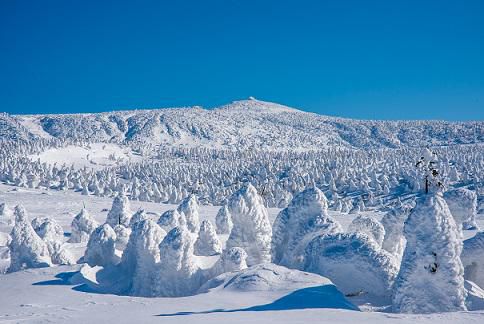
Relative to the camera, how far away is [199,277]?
80.3 ft

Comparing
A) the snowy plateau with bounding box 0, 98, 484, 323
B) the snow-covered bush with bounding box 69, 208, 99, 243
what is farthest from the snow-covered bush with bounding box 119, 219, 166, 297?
the snow-covered bush with bounding box 69, 208, 99, 243

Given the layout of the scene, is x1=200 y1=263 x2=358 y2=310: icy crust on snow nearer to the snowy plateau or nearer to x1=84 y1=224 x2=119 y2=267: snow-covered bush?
the snowy plateau

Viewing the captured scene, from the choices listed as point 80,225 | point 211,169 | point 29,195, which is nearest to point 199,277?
point 80,225

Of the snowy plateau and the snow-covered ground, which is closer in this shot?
the snow-covered ground

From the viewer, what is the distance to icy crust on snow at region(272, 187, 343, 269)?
25.2 meters

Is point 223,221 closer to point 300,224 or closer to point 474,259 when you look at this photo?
point 300,224

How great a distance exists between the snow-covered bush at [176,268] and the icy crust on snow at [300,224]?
4.91 m

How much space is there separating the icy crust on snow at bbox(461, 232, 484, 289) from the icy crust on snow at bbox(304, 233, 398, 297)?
145 inches

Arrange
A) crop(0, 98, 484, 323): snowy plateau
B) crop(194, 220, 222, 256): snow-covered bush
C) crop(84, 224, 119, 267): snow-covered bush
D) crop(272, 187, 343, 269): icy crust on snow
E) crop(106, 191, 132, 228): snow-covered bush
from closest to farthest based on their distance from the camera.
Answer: crop(0, 98, 484, 323): snowy plateau
crop(272, 187, 343, 269): icy crust on snow
crop(84, 224, 119, 267): snow-covered bush
crop(194, 220, 222, 256): snow-covered bush
crop(106, 191, 132, 228): snow-covered bush

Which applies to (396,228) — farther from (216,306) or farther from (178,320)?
(178,320)

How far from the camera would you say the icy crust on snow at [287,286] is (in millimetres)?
16547

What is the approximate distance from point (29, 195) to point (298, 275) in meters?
82.5

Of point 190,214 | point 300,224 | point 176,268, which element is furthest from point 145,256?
point 190,214

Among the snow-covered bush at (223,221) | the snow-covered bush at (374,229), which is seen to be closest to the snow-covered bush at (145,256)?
the snow-covered bush at (374,229)
